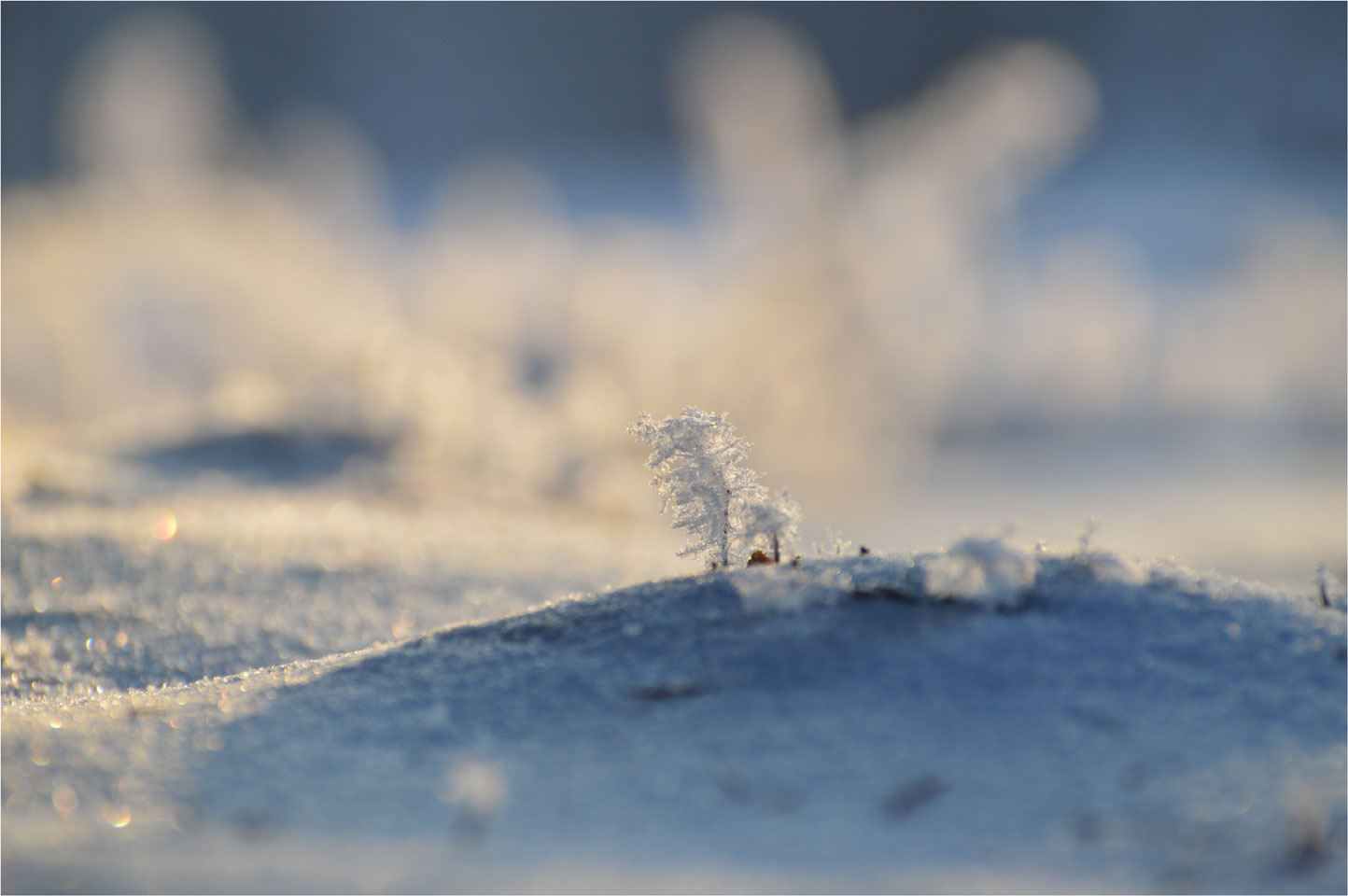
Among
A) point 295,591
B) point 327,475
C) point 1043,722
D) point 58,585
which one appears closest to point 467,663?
point 1043,722

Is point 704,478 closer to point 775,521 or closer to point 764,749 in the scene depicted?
point 775,521

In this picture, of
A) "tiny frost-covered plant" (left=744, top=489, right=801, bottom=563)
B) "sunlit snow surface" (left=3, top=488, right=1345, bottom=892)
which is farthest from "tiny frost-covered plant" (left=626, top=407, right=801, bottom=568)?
"sunlit snow surface" (left=3, top=488, right=1345, bottom=892)

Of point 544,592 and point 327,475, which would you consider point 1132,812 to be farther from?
point 327,475

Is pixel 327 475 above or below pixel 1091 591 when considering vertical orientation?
above

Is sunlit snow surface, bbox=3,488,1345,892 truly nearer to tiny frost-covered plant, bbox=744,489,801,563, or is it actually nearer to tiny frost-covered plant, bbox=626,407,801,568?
tiny frost-covered plant, bbox=744,489,801,563

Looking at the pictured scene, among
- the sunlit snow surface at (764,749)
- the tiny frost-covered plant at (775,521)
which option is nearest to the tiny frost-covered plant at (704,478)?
the tiny frost-covered plant at (775,521)
